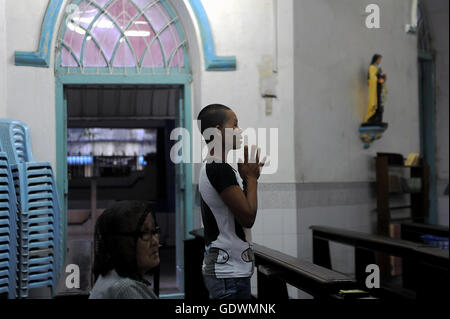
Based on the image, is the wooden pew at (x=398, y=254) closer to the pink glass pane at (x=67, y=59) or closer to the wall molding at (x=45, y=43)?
the pink glass pane at (x=67, y=59)

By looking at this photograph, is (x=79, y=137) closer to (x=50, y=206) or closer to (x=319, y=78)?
(x=50, y=206)

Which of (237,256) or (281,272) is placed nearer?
(237,256)

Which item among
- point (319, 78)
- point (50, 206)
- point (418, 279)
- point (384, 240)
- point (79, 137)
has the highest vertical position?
point (319, 78)

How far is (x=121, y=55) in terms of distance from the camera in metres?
2.93

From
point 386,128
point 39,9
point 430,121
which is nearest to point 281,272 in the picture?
point 386,128

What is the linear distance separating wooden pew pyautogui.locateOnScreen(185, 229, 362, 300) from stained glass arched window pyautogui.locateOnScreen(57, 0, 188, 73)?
3.17ft

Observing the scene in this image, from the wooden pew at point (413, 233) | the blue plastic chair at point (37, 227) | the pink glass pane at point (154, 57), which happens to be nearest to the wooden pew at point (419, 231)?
the wooden pew at point (413, 233)

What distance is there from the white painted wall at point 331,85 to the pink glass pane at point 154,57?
75 centimetres

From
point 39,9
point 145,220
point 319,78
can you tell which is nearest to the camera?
point 145,220

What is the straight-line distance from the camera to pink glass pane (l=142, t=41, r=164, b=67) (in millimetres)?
3016

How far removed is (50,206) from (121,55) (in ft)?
2.85

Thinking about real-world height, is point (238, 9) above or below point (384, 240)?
above

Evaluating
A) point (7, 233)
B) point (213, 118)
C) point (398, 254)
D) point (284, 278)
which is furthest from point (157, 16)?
point (398, 254)
